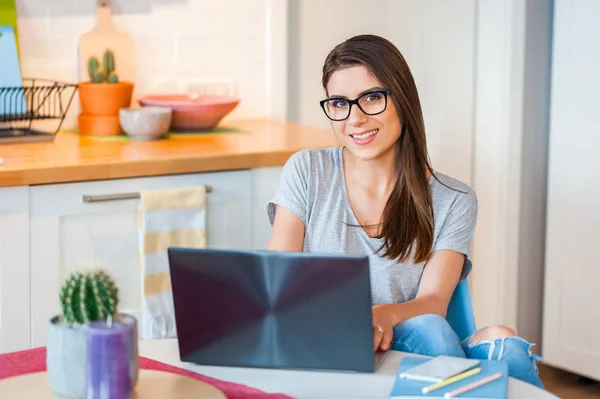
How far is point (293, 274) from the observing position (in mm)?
1589

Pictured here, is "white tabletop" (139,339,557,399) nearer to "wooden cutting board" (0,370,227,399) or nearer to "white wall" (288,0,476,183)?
"wooden cutting board" (0,370,227,399)

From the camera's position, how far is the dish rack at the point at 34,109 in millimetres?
3068

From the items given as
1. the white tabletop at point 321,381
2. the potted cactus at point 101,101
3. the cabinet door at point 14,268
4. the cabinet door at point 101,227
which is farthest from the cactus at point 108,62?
the white tabletop at point 321,381

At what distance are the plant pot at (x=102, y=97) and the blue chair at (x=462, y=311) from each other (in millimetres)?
1393

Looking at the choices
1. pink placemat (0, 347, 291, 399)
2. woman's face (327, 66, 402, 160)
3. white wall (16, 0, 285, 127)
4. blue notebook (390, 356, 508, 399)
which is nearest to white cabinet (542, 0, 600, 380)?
white wall (16, 0, 285, 127)

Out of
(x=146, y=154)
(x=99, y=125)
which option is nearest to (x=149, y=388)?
(x=146, y=154)

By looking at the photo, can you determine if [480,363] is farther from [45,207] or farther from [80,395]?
[45,207]

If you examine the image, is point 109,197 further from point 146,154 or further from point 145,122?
point 145,122

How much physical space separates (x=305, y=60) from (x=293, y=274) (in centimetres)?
225

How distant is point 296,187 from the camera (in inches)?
90.8

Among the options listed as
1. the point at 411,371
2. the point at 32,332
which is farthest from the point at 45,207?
the point at 411,371

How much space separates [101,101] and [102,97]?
1 cm

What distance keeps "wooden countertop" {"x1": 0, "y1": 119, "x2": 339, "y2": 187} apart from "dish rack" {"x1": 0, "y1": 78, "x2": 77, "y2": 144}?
0.15ft

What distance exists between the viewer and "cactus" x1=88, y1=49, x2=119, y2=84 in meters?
3.20
